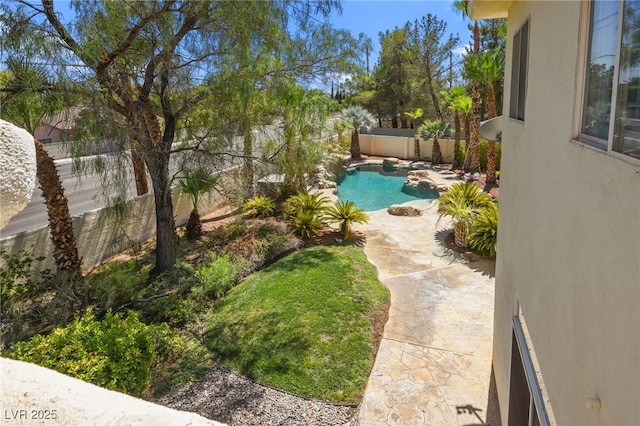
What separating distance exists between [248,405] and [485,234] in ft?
24.5

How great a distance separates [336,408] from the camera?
520 cm

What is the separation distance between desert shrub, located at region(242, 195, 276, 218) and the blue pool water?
5678 millimetres

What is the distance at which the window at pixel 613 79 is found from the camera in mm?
1596

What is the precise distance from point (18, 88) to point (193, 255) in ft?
18.7

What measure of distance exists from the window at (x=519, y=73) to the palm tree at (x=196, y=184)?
679cm

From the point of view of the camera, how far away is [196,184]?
10.1 metres

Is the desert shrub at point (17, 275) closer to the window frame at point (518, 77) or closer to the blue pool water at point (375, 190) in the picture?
the window frame at point (518, 77)

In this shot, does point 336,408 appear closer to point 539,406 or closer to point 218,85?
point 539,406

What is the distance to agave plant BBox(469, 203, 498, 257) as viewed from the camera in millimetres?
9922

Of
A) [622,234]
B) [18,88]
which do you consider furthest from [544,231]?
[18,88]

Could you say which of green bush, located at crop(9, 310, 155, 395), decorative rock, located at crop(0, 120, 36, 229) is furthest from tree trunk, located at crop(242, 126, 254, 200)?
decorative rock, located at crop(0, 120, 36, 229)

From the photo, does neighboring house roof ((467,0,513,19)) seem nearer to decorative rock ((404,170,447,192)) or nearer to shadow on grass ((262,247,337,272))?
shadow on grass ((262,247,337,272))

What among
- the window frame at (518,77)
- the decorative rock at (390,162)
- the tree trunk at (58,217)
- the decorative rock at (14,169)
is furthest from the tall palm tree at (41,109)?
the decorative rock at (390,162)

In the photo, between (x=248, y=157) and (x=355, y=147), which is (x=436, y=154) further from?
(x=248, y=157)
